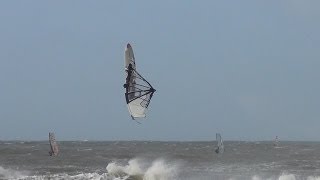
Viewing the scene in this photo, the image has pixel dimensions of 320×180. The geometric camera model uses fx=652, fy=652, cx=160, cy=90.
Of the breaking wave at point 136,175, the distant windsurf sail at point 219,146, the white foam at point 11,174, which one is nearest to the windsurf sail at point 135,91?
the breaking wave at point 136,175

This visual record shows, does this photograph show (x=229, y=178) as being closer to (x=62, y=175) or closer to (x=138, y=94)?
(x=62, y=175)

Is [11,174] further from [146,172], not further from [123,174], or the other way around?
[146,172]

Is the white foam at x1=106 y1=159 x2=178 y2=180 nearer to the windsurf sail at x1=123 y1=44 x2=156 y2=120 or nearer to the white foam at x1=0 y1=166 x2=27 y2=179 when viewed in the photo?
the white foam at x1=0 y1=166 x2=27 y2=179

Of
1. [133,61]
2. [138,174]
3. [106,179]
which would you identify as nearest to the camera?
[133,61]

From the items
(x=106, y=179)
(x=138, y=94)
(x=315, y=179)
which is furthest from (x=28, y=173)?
(x=138, y=94)

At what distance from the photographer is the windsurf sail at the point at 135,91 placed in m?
12.7

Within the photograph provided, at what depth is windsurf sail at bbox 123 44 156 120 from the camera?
12703 millimetres

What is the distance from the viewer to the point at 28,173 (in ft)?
94.6

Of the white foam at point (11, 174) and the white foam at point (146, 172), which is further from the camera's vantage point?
the white foam at point (11, 174)

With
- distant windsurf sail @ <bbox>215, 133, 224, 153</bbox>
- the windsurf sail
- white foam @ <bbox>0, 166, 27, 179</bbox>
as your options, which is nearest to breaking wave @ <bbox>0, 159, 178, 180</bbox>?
white foam @ <bbox>0, 166, 27, 179</bbox>

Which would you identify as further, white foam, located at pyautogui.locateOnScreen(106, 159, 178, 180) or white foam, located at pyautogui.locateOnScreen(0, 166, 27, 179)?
white foam, located at pyautogui.locateOnScreen(0, 166, 27, 179)

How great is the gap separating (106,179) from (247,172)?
7458 millimetres

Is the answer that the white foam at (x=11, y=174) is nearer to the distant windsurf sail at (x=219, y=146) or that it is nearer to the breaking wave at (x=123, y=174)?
the breaking wave at (x=123, y=174)

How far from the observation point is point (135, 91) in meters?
12.6
